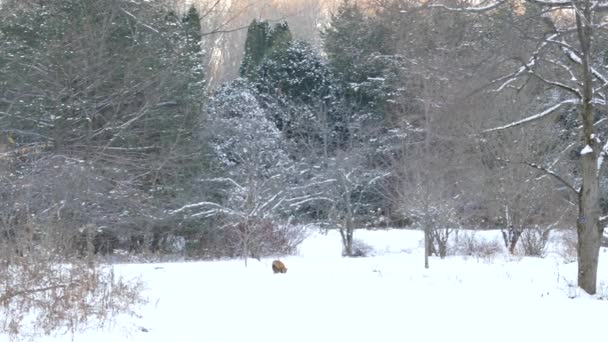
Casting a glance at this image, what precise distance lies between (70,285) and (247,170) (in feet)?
44.1

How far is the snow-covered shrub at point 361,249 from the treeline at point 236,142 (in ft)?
2.35

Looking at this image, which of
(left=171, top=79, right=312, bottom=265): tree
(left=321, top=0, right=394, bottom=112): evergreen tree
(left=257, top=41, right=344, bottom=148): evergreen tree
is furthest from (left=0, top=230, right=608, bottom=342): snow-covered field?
(left=257, top=41, right=344, bottom=148): evergreen tree

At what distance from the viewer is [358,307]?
890 centimetres

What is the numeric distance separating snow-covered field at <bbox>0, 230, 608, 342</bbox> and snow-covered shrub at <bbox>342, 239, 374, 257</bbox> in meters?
8.35

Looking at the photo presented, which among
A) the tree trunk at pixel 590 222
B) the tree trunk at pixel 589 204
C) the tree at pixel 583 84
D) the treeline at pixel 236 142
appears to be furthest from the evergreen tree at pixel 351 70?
the tree trunk at pixel 590 222

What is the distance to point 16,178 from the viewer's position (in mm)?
13609

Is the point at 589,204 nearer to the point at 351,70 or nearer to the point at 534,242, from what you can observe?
the point at 534,242

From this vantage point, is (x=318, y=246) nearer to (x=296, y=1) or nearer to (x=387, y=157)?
(x=387, y=157)

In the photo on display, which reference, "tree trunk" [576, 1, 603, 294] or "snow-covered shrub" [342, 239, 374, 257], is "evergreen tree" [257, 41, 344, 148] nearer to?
"snow-covered shrub" [342, 239, 374, 257]

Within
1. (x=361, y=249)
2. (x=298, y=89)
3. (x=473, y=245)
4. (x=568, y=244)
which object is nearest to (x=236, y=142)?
(x=361, y=249)

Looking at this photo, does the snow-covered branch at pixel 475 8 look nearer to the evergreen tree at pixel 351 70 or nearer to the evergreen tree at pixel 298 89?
the evergreen tree at pixel 351 70

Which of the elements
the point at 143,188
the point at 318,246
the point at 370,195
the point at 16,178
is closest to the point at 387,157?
the point at 370,195

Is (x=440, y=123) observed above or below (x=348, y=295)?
above

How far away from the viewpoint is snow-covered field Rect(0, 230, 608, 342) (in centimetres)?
731
